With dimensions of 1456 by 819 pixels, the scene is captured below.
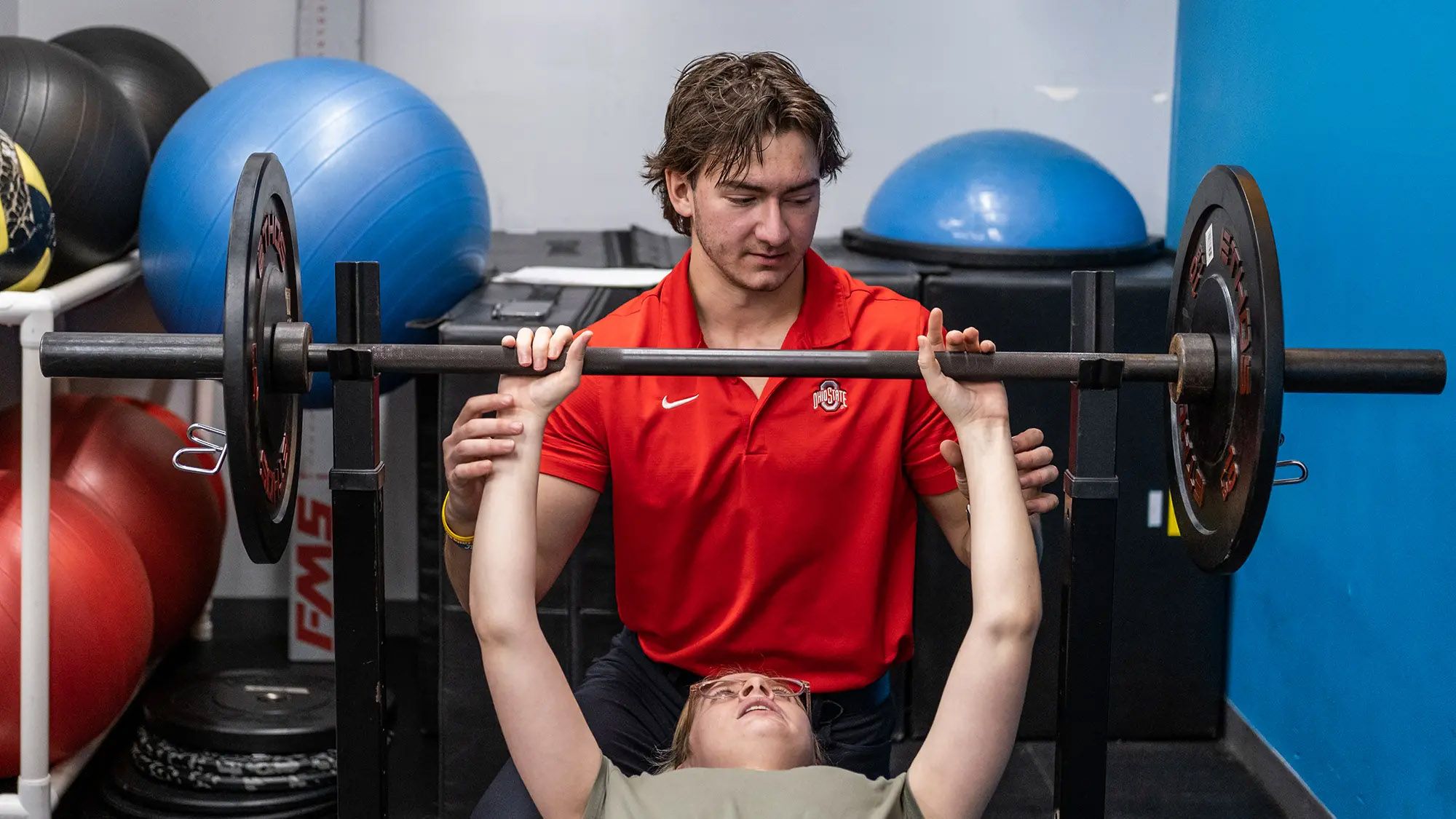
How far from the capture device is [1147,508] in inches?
120

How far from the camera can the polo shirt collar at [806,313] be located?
2.07 meters

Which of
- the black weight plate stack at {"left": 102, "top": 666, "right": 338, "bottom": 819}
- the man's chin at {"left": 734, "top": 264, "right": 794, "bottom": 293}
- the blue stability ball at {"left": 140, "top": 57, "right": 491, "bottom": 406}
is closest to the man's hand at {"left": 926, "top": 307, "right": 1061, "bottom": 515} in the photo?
the man's chin at {"left": 734, "top": 264, "right": 794, "bottom": 293}

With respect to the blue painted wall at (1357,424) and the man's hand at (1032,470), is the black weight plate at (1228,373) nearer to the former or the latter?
the man's hand at (1032,470)

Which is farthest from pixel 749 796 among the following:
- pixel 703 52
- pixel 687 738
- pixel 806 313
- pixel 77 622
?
pixel 703 52

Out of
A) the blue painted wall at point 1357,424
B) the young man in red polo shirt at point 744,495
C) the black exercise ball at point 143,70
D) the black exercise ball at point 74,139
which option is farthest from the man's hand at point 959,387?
the black exercise ball at point 143,70

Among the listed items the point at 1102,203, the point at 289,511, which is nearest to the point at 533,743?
the point at 289,511

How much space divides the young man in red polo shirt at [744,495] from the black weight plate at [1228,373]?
38cm

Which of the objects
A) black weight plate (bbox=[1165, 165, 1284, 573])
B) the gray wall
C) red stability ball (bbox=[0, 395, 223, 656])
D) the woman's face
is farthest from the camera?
the gray wall

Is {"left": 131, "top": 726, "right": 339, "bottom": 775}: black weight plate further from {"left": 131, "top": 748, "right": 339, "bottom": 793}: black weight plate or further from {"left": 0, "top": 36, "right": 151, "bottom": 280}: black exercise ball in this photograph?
{"left": 0, "top": 36, "right": 151, "bottom": 280}: black exercise ball

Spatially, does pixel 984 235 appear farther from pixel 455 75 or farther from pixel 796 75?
pixel 455 75

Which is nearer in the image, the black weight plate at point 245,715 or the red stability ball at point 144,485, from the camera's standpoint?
the black weight plate at point 245,715

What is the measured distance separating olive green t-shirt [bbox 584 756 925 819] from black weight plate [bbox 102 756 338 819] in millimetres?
1359

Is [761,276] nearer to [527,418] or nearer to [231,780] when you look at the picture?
[527,418]

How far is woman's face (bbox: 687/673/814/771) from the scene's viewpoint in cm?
173
